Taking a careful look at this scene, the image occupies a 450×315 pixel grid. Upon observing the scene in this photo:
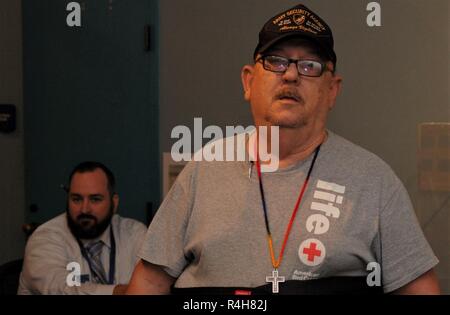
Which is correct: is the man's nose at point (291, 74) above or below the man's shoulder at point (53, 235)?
above

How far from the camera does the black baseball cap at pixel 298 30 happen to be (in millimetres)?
1269

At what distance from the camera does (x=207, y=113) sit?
1721 millimetres

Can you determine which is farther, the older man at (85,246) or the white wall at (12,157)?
the white wall at (12,157)

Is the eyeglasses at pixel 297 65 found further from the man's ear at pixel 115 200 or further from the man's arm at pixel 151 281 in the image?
the man's ear at pixel 115 200

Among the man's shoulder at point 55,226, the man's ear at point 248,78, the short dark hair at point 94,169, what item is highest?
the man's ear at point 248,78

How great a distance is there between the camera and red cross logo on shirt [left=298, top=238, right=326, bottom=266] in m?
1.21

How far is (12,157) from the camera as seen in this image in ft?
5.74

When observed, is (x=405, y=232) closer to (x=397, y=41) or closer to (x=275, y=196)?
(x=275, y=196)

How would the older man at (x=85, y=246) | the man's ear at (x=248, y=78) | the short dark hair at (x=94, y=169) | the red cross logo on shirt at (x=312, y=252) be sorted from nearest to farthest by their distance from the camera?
the red cross logo on shirt at (x=312, y=252)
the man's ear at (x=248, y=78)
the older man at (x=85, y=246)
the short dark hair at (x=94, y=169)

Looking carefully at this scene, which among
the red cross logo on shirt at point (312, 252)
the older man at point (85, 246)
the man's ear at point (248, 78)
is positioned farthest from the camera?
the older man at point (85, 246)

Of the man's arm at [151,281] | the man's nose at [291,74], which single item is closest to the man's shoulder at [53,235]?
the man's arm at [151,281]

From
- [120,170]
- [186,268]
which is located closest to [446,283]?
[186,268]

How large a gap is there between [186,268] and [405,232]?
0.41m

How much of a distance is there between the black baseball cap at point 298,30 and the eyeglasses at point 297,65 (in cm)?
2
